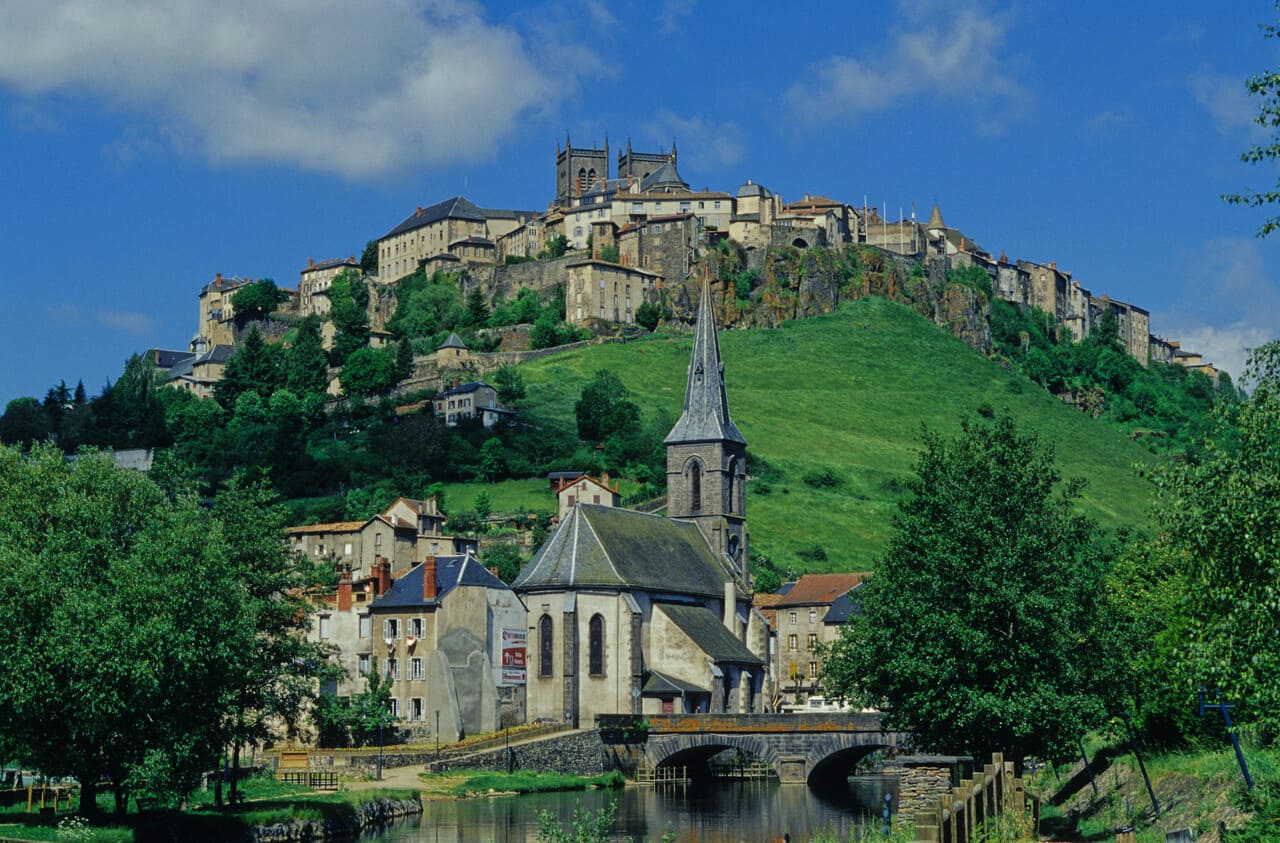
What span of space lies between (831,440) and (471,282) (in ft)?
202

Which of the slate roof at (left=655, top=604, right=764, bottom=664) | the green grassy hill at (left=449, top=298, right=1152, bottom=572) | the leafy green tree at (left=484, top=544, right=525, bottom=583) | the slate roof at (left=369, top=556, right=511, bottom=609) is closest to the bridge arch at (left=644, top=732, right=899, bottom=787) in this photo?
the slate roof at (left=655, top=604, right=764, bottom=664)

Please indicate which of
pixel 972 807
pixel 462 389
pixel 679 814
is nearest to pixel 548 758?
pixel 679 814

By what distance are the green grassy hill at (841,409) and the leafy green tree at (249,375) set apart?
28794 mm

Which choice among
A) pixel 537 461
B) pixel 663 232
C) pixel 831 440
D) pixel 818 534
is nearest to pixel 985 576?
pixel 818 534

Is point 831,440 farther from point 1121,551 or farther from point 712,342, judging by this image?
point 1121,551

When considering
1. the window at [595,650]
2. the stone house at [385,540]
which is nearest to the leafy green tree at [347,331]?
the stone house at [385,540]

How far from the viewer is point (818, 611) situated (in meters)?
102

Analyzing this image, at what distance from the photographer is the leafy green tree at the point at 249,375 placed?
171 m

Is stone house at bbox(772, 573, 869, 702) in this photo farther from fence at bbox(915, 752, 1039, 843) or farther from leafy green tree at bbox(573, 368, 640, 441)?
fence at bbox(915, 752, 1039, 843)

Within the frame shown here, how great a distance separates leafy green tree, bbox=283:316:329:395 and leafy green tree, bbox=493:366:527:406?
2491 centimetres

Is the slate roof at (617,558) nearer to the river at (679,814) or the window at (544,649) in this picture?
the window at (544,649)

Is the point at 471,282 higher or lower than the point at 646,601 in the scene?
higher

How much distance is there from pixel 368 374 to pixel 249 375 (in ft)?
46.3

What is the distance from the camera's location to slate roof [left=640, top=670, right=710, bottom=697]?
253ft
